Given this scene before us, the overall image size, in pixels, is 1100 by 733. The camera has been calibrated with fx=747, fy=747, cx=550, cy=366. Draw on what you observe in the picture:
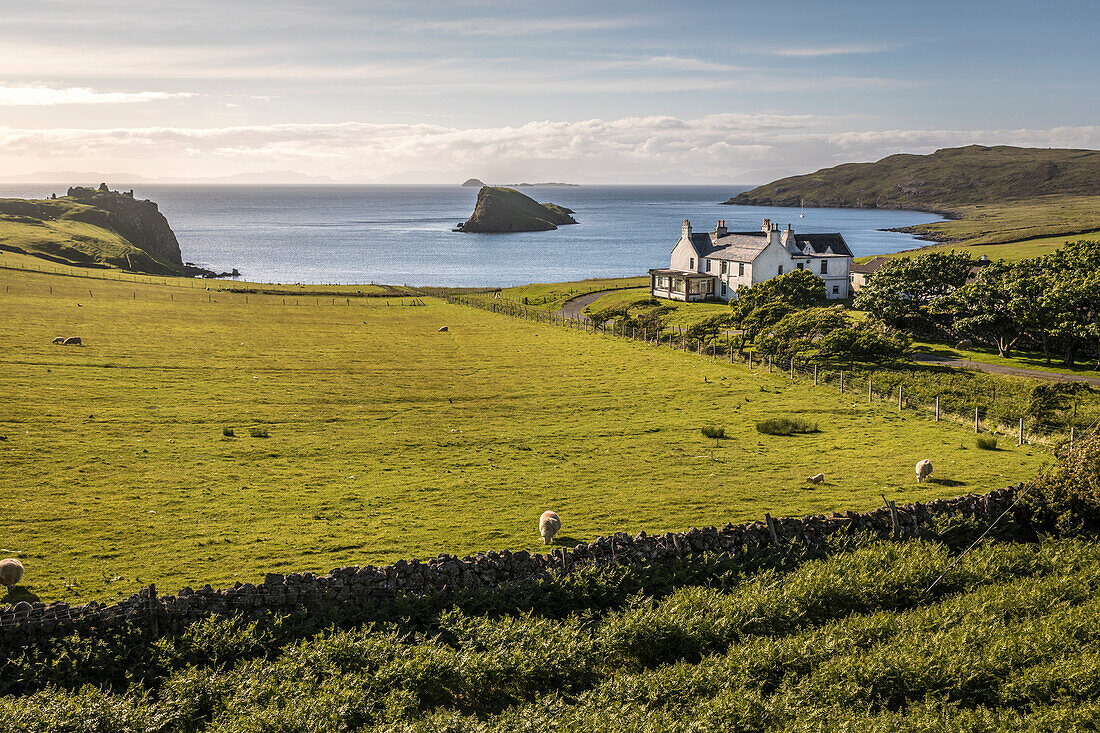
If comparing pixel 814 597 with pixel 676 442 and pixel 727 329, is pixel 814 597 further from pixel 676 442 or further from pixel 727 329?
pixel 727 329

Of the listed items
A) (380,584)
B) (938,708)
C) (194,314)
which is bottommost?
(938,708)

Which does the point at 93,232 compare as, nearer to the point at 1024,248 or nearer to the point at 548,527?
the point at 548,527

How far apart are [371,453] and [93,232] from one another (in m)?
144

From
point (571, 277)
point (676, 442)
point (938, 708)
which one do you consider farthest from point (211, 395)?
point (571, 277)

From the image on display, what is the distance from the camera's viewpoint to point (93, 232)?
148 meters

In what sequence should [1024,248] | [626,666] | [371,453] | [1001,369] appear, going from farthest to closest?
[1024,248] < [1001,369] < [371,453] < [626,666]

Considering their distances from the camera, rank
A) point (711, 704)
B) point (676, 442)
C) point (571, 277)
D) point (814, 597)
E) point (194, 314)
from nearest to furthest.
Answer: point (711, 704), point (814, 597), point (676, 442), point (194, 314), point (571, 277)

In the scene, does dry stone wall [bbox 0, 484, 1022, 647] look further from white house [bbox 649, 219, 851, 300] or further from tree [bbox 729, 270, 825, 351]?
white house [bbox 649, 219, 851, 300]

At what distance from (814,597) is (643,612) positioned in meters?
4.86

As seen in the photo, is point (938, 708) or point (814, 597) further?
point (814, 597)

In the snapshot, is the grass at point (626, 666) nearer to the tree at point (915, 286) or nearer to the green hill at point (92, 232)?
the tree at point (915, 286)

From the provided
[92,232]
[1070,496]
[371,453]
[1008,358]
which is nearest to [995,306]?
[1008,358]

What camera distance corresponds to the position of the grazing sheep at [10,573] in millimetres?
19391

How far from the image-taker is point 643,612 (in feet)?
62.7
